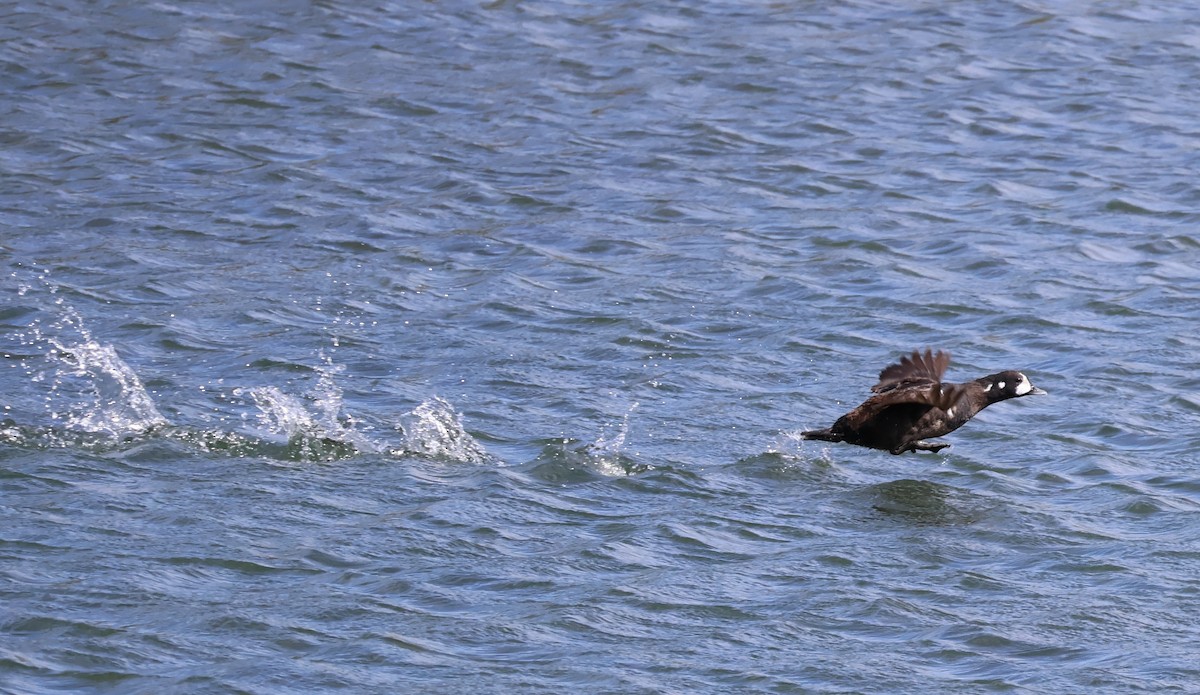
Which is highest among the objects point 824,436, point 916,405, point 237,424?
point 916,405

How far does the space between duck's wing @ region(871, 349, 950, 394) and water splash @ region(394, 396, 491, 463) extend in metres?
2.17

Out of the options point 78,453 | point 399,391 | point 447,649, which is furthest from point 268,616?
point 399,391

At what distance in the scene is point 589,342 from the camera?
11.7 metres

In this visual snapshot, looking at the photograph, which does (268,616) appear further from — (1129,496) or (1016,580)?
(1129,496)

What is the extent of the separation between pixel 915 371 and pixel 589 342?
2.33 m

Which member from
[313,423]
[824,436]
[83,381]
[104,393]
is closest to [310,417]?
[313,423]

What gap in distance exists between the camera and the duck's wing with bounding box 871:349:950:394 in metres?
9.98

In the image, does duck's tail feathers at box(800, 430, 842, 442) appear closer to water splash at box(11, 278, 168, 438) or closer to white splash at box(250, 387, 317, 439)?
white splash at box(250, 387, 317, 439)

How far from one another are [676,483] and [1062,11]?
11.3 meters

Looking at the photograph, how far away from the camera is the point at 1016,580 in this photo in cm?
852

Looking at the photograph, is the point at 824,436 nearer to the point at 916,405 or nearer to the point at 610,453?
the point at 916,405

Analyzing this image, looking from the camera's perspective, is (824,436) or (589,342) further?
(589,342)

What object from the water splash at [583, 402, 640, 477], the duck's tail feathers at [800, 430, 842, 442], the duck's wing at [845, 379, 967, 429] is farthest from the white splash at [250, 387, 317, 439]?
the duck's wing at [845, 379, 967, 429]

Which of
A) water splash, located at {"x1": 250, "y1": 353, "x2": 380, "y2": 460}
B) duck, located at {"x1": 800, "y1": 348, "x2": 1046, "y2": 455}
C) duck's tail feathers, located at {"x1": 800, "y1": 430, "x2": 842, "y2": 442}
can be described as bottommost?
water splash, located at {"x1": 250, "y1": 353, "x2": 380, "y2": 460}
